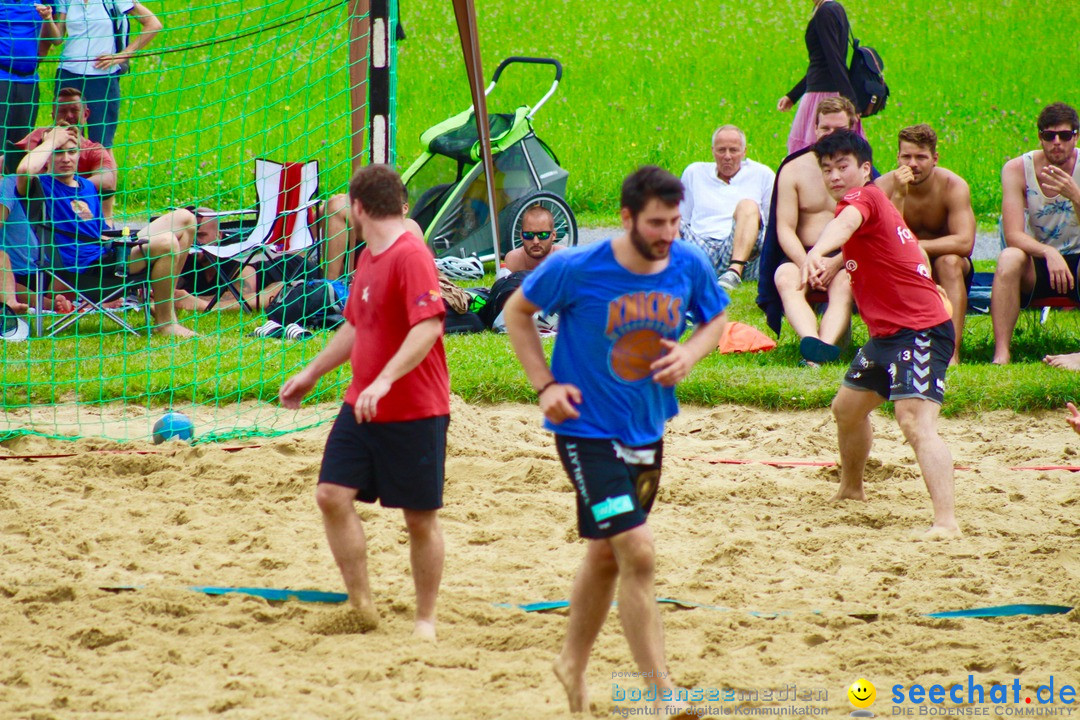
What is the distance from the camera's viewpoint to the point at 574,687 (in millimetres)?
3543

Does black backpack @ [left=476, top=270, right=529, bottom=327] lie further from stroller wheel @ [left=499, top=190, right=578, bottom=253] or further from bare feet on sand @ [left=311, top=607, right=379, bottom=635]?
bare feet on sand @ [left=311, top=607, right=379, bottom=635]

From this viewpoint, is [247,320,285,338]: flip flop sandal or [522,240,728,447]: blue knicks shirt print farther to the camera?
[247,320,285,338]: flip flop sandal

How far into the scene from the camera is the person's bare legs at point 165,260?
8289 mm

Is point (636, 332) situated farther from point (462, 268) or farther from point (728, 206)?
point (728, 206)

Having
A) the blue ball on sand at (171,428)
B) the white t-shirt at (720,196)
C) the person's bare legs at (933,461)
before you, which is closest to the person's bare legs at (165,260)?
the blue ball on sand at (171,428)

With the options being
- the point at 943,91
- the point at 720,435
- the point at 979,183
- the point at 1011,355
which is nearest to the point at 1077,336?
the point at 1011,355

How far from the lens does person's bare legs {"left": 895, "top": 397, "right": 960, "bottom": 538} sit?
527 centimetres

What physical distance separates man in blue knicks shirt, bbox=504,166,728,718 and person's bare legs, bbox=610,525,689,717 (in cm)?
1

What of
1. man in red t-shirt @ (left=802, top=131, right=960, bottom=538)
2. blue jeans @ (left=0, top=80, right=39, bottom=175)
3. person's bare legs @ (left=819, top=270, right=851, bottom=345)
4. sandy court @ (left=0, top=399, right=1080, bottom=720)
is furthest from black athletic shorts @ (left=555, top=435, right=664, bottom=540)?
blue jeans @ (left=0, top=80, right=39, bottom=175)

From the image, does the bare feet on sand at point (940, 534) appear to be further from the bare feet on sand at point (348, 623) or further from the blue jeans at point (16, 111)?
the blue jeans at point (16, 111)

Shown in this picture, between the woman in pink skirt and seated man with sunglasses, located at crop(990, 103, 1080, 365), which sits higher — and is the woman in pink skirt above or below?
above

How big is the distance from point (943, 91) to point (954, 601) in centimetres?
1619

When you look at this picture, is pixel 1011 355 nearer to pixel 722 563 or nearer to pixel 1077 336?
pixel 1077 336

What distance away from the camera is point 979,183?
14188mm
